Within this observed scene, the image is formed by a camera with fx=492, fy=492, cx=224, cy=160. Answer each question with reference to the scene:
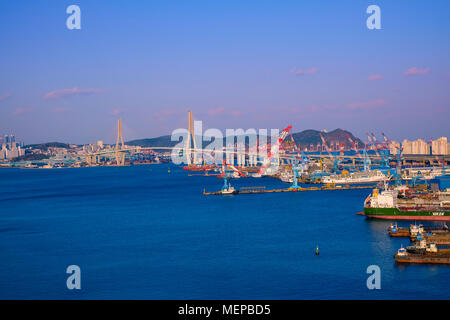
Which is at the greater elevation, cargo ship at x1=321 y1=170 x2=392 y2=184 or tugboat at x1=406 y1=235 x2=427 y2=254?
cargo ship at x1=321 y1=170 x2=392 y2=184

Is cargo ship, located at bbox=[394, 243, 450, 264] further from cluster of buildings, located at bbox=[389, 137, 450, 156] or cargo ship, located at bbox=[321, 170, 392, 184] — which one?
cluster of buildings, located at bbox=[389, 137, 450, 156]

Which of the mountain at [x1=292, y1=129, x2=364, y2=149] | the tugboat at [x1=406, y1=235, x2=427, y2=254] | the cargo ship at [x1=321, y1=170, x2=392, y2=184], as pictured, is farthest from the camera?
the mountain at [x1=292, y1=129, x2=364, y2=149]

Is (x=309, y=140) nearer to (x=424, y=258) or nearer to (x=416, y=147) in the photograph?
(x=416, y=147)

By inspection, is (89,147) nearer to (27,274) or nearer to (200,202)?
(200,202)

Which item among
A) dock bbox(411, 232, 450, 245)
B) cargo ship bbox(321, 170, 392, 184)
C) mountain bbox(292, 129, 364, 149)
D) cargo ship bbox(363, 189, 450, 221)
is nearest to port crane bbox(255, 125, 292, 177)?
cargo ship bbox(321, 170, 392, 184)

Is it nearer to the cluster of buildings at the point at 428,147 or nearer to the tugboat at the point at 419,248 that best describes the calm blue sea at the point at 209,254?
the tugboat at the point at 419,248
